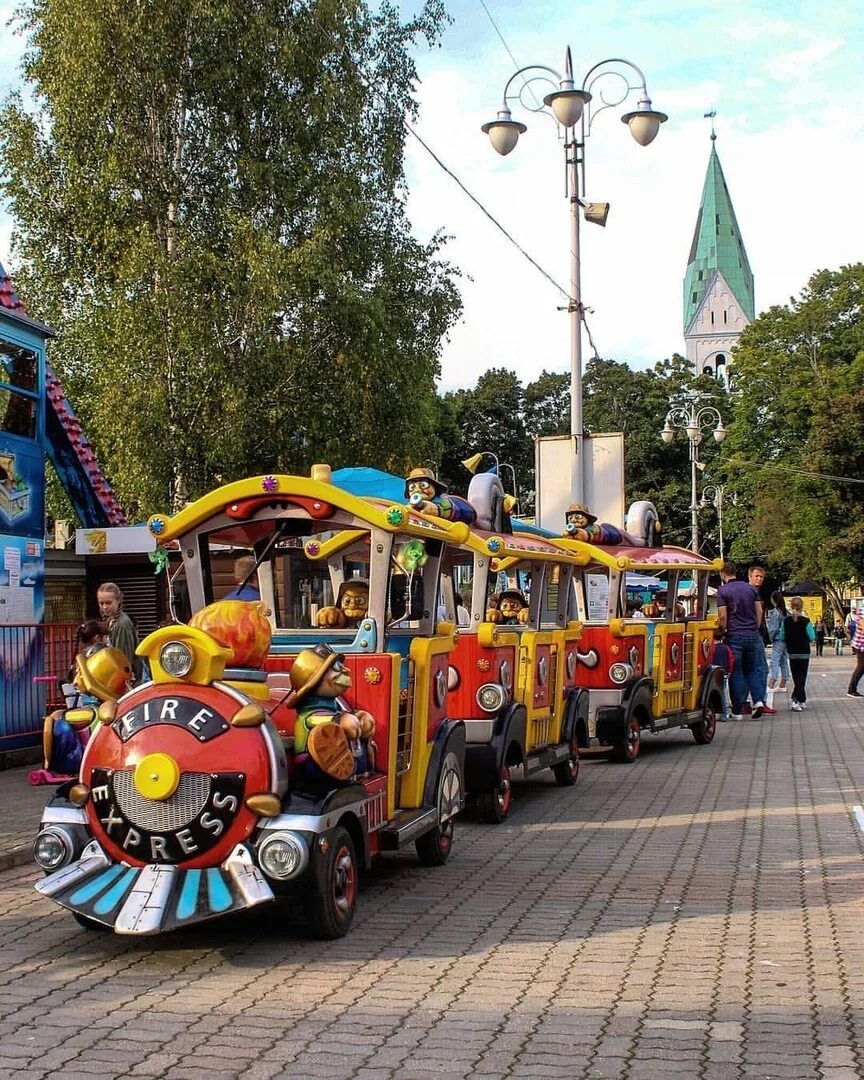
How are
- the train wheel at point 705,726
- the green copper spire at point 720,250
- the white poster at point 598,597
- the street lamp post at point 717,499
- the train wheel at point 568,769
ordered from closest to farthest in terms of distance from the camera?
1. the train wheel at point 568,769
2. the white poster at point 598,597
3. the train wheel at point 705,726
4. the street lamp post at point 717,499
5. the green copper spire at point 720,250

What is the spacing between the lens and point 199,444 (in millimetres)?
25531

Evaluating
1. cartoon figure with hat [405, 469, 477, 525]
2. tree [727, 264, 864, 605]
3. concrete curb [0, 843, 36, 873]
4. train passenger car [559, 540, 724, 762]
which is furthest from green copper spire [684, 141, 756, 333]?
concrete curb [0, 843, 36, 873]

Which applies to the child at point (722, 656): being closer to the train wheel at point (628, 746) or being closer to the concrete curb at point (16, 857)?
the train wheel at point (628, 746)

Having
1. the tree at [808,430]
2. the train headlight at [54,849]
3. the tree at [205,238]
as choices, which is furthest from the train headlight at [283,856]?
the tree at [808,430]

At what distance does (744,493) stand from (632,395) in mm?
16210

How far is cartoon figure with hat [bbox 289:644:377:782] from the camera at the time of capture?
22.5 ft

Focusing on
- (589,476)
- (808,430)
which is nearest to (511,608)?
(589,476)

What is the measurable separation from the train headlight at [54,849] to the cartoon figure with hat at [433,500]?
12.6ft

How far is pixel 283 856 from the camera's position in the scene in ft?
21.0

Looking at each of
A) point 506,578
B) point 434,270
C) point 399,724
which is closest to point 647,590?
point 506,578

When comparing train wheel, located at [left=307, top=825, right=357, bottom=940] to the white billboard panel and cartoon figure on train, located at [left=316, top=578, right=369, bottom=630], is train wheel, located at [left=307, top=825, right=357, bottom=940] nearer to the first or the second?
cartoon figure on train, located at [left=316, top=578, right=369, bottom=630]

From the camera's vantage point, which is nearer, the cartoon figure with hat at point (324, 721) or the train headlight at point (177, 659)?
the train headlight at point (177, 659)

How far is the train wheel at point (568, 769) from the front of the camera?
1319 centimetres

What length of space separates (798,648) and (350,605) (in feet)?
55.0
